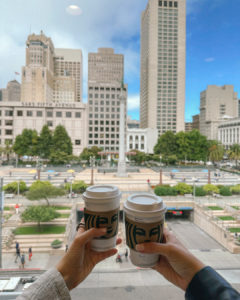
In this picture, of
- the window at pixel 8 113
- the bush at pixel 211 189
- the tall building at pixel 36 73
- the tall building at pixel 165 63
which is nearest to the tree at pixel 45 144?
the window at pixel 8 113

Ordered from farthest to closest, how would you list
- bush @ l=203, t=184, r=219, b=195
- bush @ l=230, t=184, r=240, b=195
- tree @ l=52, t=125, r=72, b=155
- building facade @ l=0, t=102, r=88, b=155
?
building facade @ l=0, t=102, r=88, b=155 → tree @ l=52, t=125, r=72, b=155 → bush @ l=230, t=184, r=240, b=195 → bush @ l=203, t=184, r=219, b=195

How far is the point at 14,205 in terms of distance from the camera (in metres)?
22.2

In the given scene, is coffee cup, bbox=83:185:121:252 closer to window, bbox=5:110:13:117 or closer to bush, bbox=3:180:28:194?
bush, bbox=3:180:28:194

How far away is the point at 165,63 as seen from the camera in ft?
345

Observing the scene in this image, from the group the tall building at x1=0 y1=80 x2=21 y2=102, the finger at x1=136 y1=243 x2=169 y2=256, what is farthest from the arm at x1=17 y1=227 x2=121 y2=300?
the tall building at x1=0 y1=80 x2=21 y2=102

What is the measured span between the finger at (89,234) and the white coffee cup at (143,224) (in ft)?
0.99

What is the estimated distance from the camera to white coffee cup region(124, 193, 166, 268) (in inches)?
88.3

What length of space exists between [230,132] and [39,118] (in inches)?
3435

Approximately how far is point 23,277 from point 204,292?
259 inches

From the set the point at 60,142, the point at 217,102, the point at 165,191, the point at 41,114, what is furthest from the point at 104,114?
the point at 217,102

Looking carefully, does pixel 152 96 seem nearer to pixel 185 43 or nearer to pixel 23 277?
pixel 185 43

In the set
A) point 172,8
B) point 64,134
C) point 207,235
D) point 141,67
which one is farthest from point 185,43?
point 207,235

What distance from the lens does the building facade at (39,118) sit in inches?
2899

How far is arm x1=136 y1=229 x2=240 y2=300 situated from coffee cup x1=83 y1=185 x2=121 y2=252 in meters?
0.41
